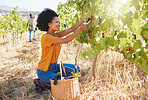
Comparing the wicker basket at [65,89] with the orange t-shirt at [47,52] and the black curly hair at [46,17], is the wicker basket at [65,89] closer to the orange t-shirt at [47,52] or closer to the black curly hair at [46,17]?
the orange t-shirt at [47,52]

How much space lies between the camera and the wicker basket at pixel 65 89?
6.46 ft

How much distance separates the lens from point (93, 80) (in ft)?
8.52

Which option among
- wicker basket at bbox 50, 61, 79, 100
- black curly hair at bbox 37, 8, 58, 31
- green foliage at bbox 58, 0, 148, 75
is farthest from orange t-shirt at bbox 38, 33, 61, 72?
green foliage at bbox 58, 0, 148, 75

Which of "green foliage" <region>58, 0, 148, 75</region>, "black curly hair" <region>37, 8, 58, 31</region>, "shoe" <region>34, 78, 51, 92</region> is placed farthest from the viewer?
"shoe" <region>34, 78, 51, 92</region>

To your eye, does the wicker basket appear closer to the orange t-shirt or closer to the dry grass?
the dry grass

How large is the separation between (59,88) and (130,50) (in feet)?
3.28

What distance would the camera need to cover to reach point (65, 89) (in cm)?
199

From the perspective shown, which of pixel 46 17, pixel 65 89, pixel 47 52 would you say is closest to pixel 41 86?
pixel 47 52

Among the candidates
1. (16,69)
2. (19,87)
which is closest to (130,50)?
(19,87)

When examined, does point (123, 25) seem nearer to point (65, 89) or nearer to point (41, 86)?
point (65, 89)

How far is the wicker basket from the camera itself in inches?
77.5

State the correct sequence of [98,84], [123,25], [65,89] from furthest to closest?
[98,84]
[65,89]
[123,25]

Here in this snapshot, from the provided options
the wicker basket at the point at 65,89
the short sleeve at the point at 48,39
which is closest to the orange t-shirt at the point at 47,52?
the short sleeve at the point at 48,39

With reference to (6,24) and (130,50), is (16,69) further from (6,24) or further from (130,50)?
(6,24)
